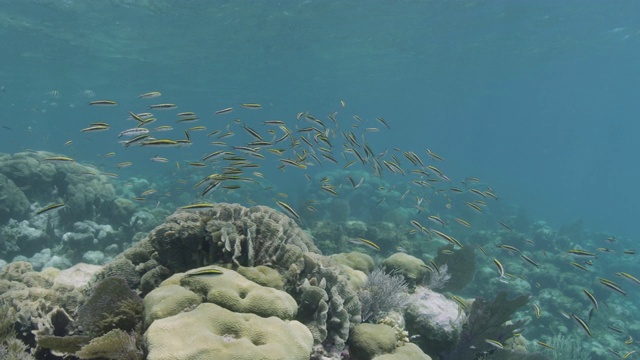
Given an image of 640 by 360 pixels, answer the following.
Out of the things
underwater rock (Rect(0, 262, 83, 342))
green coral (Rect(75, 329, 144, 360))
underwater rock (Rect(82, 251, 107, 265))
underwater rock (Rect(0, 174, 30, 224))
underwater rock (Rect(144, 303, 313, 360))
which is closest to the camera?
underwater rock (Rect(144, 303, 313, 360))

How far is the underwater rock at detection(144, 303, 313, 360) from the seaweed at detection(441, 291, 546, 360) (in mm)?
4123

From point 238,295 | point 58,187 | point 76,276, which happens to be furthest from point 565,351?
point 58,187

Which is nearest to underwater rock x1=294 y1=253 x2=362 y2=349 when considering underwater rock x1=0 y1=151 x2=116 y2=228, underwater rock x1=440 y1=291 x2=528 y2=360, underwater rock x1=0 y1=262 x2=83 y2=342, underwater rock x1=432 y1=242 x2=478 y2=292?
underwater rock x1=440 y1=291 x2=528 y2=360

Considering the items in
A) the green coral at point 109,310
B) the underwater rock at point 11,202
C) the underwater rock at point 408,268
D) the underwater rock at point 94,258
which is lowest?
the underwater rock at point 94,258

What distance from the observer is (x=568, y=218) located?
57500 mm

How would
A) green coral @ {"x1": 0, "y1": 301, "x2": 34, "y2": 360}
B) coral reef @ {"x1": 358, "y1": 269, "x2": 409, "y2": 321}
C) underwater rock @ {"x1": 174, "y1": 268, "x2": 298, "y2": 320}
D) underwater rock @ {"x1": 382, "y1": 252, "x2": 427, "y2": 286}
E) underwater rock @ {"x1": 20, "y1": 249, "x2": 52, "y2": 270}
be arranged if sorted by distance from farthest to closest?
1. underwater rock @ {"x1": 20, "y1": 249, "x2": 52, "y2": 270}
2. underwater rock @ {"x1": 382, "y1": 252, "x2": 427, "y2": 286}
3. coral reef @ {"x1": 358, "y1": 269, "x2": 409, "y2": 321}
4. underwater rock @ {"x1": 174, "y1": 268, "x2": 298, "y2": 320}
5. green coral @ {"x1": 0, "y1": 301, "x2": 34, "y2": 360}

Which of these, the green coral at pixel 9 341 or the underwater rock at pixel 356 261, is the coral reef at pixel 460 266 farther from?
the green coral at pixel 9 341

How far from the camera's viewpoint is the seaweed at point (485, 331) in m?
6.47

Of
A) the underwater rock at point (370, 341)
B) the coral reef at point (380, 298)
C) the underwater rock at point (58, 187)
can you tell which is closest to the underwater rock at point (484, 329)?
the coral reef at point (380, 298)

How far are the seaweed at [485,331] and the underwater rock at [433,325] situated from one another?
138mm

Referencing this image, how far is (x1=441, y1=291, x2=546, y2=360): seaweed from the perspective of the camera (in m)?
6.47

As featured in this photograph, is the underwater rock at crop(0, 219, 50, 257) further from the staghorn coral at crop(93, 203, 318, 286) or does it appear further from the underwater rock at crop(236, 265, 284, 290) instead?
the underwater rock at crop(236, 265, 284, 290)

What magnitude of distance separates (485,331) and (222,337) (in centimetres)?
531

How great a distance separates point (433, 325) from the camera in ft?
21.4
